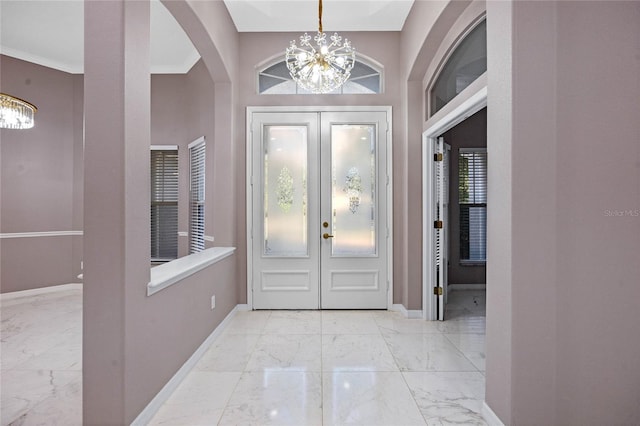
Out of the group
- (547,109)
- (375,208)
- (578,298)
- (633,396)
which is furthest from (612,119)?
(375,208)

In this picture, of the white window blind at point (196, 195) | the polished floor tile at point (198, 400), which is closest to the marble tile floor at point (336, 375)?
the polished floor tile at point (198, 400)

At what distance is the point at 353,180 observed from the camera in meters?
4.40

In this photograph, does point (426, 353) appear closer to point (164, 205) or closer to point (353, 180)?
point (353, 180)

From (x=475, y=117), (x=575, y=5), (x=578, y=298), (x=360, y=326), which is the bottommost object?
(x=360, y=326)

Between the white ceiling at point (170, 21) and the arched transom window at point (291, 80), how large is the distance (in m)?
0.46

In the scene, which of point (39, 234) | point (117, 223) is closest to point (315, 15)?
point (117, 223)

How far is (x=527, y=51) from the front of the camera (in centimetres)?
186

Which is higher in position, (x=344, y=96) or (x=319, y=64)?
(x=344, y=96)

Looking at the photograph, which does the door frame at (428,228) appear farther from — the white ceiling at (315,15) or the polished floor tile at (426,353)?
the white ceiling at (315,15)

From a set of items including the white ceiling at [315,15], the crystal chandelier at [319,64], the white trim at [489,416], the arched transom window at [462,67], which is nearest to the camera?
the white trim at [489,416]

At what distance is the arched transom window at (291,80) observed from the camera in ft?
14.6

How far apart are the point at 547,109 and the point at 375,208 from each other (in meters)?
2.65

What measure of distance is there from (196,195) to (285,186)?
1556 mm

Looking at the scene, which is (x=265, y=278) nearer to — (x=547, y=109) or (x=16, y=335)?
(x=16, y=335)
